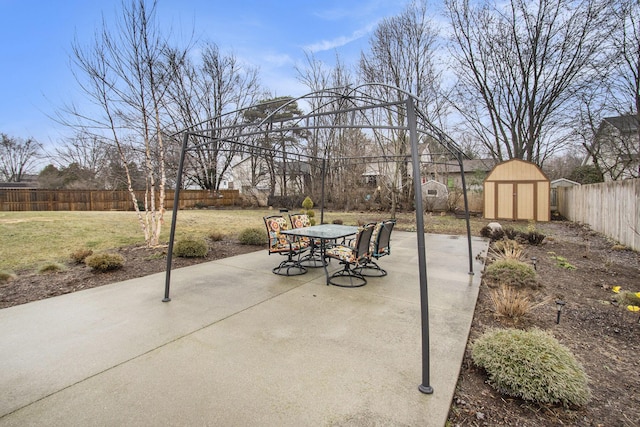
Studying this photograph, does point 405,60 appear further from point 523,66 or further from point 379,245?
point 379,245

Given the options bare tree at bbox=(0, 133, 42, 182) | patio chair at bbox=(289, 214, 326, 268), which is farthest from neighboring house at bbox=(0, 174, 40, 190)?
patio chair at bbox=(289, 214, 326, 268)

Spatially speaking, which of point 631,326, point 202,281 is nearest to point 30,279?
point 202,281

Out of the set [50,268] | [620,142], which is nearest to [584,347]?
[50,268]

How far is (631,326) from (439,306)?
173cm

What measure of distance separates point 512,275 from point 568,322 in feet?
3.86

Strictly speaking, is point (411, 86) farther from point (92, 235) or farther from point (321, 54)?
point (92, 235)

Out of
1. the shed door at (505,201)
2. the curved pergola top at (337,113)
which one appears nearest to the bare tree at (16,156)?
the curved pergola top at (337,113)

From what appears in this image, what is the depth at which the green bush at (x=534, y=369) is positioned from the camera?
1.83 meters

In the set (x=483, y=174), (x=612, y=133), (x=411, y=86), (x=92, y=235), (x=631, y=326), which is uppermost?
(x=411, y=86)

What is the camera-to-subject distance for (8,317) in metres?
3.23

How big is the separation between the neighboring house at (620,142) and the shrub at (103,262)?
15711mm

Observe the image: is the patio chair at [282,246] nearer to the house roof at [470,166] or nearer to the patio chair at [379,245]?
the patio chair at [379,245]

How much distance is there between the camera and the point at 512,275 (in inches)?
165

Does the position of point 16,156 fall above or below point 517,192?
above
